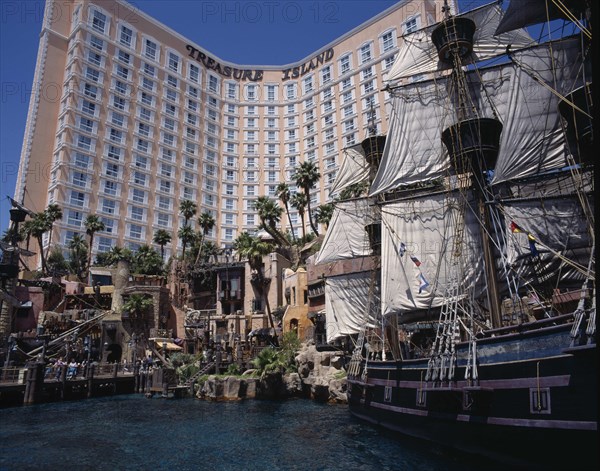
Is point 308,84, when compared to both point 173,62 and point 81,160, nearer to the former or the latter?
point 173,62

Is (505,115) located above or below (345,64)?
below

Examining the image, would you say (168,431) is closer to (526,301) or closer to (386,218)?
(386,218)

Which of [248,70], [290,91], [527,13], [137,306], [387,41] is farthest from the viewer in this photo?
[248,70]

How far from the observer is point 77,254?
71.6 metres

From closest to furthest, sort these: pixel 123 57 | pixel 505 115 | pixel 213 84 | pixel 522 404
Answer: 1. pixel 522 404
2. pixel 505 115
3. pixel 123 57
4. pixel 213 84

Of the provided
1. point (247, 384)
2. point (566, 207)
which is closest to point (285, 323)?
point (247, 384)

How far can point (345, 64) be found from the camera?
97875 mm

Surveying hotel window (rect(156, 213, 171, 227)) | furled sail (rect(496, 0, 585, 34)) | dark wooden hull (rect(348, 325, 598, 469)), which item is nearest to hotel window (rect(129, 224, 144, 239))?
hotel window (rect(156, 213, 171, 227))

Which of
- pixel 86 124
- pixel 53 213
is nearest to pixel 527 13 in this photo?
pixel 53 213

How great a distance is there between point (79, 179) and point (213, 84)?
41.0 m

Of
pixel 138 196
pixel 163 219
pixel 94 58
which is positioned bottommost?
pixel 163 219

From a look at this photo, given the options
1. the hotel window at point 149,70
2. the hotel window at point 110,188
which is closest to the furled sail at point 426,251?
the hotel window at point 110,188

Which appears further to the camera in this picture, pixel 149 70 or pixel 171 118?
pixel 171 118

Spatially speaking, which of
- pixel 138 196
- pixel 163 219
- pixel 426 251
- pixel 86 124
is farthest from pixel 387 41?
pixel 426 251
